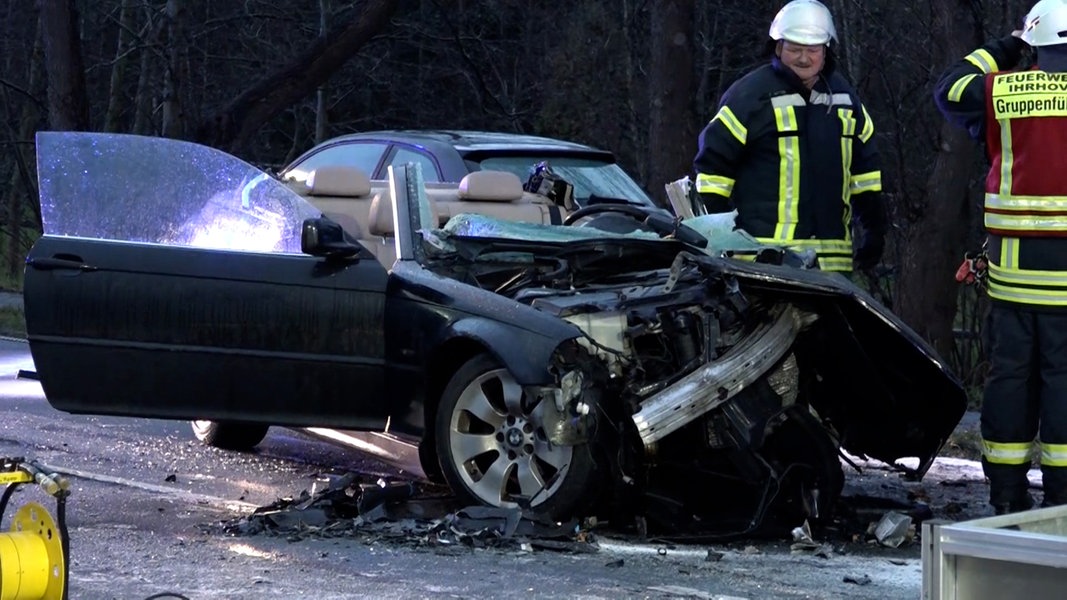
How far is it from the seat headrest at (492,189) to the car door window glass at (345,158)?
127 inches

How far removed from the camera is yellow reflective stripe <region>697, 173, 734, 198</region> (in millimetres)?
7891

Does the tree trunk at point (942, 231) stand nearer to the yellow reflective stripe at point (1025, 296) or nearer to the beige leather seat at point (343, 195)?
the beige leather seat at point (343, 195)

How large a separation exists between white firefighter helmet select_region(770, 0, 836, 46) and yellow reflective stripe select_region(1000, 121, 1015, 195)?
1081 mm

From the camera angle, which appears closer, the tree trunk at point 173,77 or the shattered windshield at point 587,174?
the shattered windshield at point 587,174

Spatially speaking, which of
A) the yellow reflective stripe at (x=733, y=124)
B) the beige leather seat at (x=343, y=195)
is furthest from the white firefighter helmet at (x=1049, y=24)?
the beige leather seat at (x=343, y=195)

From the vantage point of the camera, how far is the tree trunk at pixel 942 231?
1143cm

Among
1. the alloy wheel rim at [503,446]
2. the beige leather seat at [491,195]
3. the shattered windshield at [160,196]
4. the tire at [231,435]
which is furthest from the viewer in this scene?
the tire at [231,435]

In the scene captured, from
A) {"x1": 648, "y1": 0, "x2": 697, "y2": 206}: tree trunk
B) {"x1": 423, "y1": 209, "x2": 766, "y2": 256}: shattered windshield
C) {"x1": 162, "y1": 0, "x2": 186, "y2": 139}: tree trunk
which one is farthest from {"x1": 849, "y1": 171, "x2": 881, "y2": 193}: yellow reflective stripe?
{"x1": 162, "y1": 0, "x2": 186, "y2": 139}: tree trunk

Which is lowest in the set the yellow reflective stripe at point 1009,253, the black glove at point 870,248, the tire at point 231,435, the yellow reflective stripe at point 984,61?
the tire at point 231,435

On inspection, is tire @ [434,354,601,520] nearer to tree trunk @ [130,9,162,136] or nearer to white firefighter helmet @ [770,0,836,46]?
white firefighter helmet @ [770,0,836,46]

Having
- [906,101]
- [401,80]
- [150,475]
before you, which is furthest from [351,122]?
[150,475]

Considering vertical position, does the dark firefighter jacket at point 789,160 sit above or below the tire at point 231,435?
above

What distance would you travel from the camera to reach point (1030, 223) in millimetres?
6855

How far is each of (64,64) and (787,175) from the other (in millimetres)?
12596
